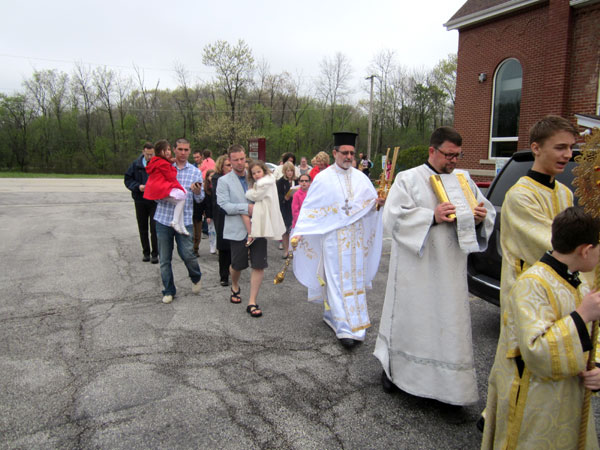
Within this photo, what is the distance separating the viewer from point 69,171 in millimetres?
44000

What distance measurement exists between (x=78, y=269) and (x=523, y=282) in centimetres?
687

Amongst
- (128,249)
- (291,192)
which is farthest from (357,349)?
(128,249)

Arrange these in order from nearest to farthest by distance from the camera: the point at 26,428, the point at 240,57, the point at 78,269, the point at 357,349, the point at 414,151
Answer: the point at 26,428 → the point at 357,349 → the point at 78,269 → the point at 414,151 → the point at 240,57

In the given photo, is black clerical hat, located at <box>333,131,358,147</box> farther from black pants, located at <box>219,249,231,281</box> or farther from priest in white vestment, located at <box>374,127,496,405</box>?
black pants, located at <box>219,249,231,281</box>

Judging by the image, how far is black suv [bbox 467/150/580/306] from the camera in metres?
4.23

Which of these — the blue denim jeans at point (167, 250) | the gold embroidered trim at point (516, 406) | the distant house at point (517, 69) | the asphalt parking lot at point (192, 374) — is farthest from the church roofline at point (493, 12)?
the gold embroidered trim at point (516, 406)

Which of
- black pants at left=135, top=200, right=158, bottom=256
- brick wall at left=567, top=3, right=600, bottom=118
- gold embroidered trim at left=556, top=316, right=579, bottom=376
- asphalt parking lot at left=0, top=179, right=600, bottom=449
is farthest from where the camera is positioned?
brick wall at left=567, top=3, right=600, bottom=118

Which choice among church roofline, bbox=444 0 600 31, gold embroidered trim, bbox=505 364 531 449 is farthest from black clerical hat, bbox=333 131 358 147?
church roofline, bbox=444 0 600 31

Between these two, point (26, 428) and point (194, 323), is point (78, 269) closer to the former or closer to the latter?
point (194, 323)

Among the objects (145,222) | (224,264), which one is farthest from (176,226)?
(145,222)

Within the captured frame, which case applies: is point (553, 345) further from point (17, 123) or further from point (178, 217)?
point (17, 123)

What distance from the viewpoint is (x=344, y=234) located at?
14.9 feet

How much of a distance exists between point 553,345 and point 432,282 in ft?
4.63

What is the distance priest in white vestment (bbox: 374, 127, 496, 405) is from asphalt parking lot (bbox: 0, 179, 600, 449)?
11.0 inches
